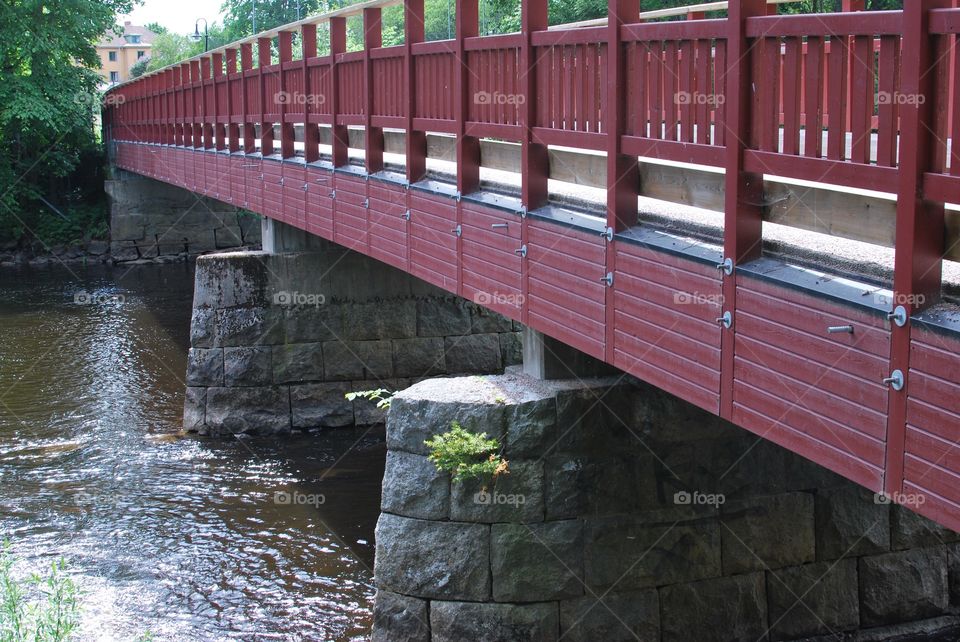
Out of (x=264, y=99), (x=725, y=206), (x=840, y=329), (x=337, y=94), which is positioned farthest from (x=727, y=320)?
(x=264, y=99)

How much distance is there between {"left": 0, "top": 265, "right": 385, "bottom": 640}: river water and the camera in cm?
970

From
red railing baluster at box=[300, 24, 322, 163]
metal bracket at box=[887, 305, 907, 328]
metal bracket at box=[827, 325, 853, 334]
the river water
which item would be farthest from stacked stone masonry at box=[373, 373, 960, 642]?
red railing baluster at box=[300, 24, 322, 163]

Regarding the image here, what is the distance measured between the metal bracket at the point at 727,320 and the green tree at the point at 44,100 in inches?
1178

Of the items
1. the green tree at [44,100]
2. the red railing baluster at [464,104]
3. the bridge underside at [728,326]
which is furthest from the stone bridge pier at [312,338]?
the green tree at [44,100]

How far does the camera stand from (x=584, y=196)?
25.2ft

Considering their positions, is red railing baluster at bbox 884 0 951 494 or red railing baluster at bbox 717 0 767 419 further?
red railing baluster at bbox 717 0 767 419

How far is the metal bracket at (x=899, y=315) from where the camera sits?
4250 millimetres

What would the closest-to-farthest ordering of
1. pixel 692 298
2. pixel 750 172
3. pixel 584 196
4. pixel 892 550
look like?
pixel 750 172, pixel 692 298, pixel 584 196, pixel 892 550

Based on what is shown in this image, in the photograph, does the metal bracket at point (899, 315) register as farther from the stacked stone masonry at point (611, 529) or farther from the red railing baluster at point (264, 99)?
the red railing baluster at point (264, 99)

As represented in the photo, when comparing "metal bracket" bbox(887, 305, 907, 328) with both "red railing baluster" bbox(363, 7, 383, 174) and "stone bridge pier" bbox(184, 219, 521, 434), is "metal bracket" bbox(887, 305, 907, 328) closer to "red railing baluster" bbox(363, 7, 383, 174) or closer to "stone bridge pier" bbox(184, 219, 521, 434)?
"red railing baluster" bbox(363, 7, 383, 174)

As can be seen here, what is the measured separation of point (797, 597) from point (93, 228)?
31463mm

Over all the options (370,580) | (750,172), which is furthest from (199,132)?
(750,172)

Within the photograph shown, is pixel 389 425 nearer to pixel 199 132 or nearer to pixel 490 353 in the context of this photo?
pixel 490 353

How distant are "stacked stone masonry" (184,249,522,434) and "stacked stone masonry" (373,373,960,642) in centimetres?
714
